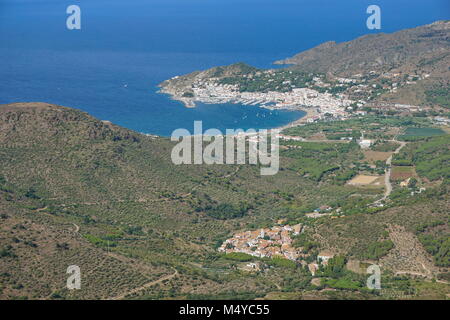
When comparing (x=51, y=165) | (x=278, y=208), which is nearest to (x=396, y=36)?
(x=278, y=208)

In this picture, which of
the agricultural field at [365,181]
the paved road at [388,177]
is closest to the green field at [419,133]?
the paved road at [388,177]

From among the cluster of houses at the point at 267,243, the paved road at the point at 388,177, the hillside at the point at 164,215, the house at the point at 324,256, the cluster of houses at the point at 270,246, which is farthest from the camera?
the paved road at the point at 388,177

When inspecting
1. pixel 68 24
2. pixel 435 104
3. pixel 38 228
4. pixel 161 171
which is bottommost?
pixel 38 228

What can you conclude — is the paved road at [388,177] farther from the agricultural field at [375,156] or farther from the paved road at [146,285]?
the paved road at [146,285]

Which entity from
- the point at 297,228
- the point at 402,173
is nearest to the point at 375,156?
the point at 402,173

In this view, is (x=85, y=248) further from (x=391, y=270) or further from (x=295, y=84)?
(x=295, y=84)

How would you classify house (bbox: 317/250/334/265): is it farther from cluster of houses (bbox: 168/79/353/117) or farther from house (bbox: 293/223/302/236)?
cluster of houses (bbox: 168/79/353/117)
